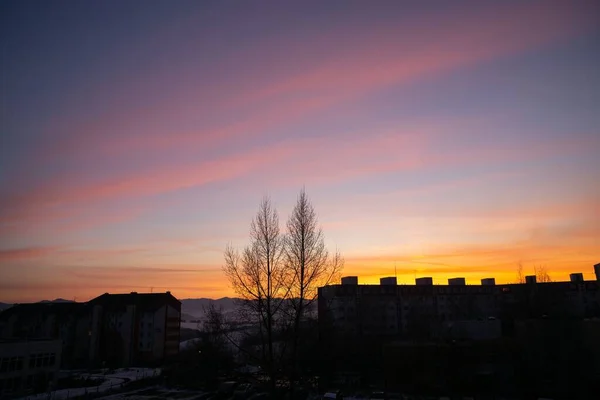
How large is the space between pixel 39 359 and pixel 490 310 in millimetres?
87147

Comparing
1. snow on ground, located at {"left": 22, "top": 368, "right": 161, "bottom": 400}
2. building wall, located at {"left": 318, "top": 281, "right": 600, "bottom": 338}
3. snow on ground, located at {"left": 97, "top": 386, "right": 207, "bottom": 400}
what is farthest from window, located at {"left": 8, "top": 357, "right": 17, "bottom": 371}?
building wall, located at {"left": 318, "top": 281, "right": 600, "bottom": 338}

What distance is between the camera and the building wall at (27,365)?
38.9m

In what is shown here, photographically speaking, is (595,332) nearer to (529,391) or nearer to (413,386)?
(529,391)

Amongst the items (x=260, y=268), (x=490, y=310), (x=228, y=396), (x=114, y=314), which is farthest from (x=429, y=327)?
(x=260, y=268)

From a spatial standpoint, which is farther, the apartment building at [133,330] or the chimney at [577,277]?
the chimney at [577,277]

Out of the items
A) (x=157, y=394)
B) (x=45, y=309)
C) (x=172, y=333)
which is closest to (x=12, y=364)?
(x=157, y=394)

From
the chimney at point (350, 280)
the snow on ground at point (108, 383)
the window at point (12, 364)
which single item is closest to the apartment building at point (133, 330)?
the snow on ground at point (108, 383)

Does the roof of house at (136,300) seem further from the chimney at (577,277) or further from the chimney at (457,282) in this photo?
the chimney at (577,277)

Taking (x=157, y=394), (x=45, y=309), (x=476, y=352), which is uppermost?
(x=45, y=309)

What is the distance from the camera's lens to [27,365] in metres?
41.4

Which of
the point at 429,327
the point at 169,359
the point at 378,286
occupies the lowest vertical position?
the point at 169,359

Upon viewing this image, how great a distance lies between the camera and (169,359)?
70.9 m

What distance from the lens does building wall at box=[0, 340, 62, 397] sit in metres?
38.9

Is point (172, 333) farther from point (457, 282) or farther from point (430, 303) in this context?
point (457, 282)
